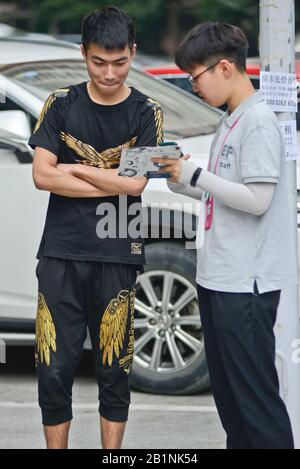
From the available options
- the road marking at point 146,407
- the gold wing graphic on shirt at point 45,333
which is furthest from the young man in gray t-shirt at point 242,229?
the road marking at point 146,407

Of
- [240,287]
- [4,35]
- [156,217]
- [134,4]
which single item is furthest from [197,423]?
[134,4]

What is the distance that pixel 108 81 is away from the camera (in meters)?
4.90

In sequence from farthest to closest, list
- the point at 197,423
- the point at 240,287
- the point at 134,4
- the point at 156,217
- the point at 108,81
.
Result: the point at 134,4
the point at 156,217
the point at 197,423
the point at 108,81
the point at 240,287

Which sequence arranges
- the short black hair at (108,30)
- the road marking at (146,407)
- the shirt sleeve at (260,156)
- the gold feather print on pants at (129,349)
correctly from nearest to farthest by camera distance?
the shirt sleeve at (260,156) → the short black hair at (108,30) → the gold feather print on pants at (129,349) → the road marking at (146,407)

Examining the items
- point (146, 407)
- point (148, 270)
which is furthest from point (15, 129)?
point (146, 407)

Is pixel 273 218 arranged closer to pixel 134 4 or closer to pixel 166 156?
pixel 166 156

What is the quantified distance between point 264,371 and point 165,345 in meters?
2.35

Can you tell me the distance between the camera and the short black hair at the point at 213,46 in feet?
14.7

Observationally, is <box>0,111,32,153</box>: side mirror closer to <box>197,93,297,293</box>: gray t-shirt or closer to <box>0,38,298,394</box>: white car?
<box>0,38,298,394</box>: white car

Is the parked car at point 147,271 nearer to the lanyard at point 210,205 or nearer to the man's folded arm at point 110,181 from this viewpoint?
the man's folded arm at point 110,181

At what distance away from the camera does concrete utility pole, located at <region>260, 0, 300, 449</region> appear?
203 inches

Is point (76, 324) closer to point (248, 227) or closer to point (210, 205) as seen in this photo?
point (210, 205)

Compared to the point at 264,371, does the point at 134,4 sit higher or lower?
higher

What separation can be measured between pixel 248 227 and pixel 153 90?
345cm
